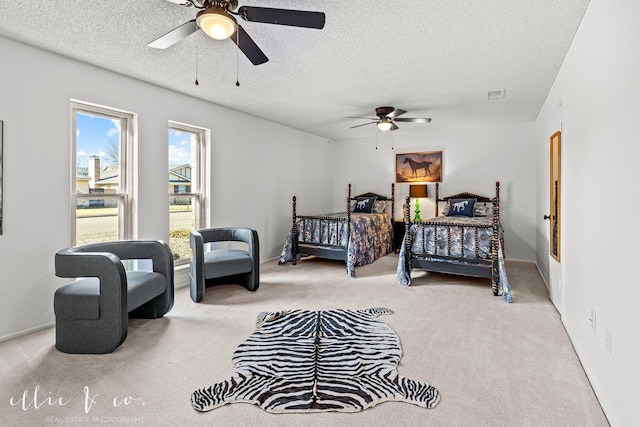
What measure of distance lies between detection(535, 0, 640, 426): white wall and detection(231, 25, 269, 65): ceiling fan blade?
6.90ft

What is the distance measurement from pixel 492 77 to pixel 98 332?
458 centimetres

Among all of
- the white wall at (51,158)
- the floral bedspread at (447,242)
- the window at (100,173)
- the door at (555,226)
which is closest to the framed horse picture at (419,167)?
the floral bedspread at (447,242)

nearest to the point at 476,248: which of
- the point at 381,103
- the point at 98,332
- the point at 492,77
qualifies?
the point at 492,77

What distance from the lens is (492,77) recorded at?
3863 mm

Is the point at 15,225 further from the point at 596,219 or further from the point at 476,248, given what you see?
the point at 476,248

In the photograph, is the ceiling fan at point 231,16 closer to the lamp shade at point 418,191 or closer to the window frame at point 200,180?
the window frame at point 200,180

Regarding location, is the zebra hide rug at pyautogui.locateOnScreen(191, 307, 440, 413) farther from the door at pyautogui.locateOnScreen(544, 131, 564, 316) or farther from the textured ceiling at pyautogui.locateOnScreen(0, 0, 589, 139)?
the textured ceiling at pyautogui.locateOnScreen(0, 0, 589, 139)

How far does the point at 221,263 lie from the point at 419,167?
15.9ft

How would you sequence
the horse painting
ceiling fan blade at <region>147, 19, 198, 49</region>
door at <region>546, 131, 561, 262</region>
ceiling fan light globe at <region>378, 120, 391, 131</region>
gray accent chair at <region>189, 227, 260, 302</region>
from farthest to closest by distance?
the horse painting < ceiling fan light globe at <region>378, 120, 391, 131</region> < gray accent chair at <region>189, 227, 260, 302</region> < door at <region>546, 131, 561, 262</region> < ceiling fan blade at <region>147, 19, 198, 49</region>

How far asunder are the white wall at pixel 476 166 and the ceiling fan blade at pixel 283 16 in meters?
5.10

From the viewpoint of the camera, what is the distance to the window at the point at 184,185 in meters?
4.65

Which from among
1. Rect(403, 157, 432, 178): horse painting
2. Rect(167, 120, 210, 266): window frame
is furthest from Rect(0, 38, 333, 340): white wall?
Rect(403, 157, 432, 178): horse painting

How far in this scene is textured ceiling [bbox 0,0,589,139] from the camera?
2.48 m

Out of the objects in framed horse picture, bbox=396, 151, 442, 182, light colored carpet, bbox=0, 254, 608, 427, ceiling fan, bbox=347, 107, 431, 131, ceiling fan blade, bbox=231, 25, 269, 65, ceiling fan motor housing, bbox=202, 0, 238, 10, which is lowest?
light colored carpet, bbox=0, 254, 608, 427
